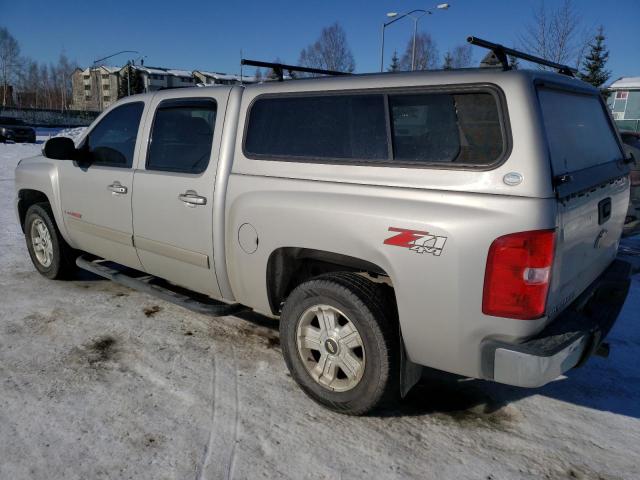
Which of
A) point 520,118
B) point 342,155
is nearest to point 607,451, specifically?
point 520,118

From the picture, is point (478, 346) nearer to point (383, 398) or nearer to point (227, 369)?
point (383, 398)

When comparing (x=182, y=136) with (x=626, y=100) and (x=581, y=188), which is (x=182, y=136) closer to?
(x=581, y=188)

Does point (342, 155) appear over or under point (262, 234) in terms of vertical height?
over

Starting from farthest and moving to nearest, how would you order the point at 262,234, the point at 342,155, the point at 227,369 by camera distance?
the point at 227,369 → the point at 262,234 → the point at 342,155

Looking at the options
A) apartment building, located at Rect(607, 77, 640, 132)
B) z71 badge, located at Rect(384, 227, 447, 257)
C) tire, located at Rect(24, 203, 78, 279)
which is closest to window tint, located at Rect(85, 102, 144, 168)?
tire, located at Rect(24, 203, 78, 279)

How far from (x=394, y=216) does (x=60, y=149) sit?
3.27 meters

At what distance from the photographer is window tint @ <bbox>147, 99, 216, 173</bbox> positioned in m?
3.65

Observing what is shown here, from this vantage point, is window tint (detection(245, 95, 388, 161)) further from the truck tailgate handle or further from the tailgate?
the truck tailgate handle

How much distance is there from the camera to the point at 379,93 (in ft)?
9.44

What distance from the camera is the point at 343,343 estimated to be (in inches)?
117

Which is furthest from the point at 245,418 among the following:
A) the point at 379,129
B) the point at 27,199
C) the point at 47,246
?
the point at 27,199

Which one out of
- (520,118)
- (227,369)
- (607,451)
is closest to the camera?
(520,118)

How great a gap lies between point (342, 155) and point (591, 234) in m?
1.46

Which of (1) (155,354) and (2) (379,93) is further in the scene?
(1) (155,354)
